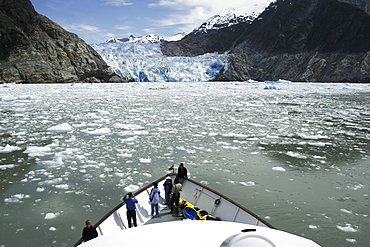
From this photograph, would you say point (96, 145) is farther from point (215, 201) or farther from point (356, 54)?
point (356, 54)

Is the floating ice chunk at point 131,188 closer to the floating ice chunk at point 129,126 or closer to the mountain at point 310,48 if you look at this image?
the floating ice chunk at point 129,126

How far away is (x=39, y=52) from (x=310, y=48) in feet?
259

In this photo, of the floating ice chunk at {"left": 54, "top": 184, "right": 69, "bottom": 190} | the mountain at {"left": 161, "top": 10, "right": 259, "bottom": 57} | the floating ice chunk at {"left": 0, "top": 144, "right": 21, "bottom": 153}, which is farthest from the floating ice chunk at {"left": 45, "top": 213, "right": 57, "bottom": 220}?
the mountain at {"left": 161, "top": 10, "right": 259, "bottom": 57}

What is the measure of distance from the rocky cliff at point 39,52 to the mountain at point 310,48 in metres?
38.4

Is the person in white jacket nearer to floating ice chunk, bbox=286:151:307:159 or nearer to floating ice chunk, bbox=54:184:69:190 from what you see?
floating ice chunk, bbox=54:184:69:190

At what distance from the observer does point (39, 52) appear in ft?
213

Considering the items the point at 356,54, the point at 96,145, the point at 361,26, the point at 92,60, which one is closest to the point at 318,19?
the point at 361,26

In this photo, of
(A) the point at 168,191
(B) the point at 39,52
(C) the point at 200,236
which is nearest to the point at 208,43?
(B) the point at 39,52

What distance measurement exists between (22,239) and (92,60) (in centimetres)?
7254

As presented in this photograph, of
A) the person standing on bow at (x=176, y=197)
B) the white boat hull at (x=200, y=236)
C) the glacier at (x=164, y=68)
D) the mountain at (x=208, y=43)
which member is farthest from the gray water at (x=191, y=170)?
the mountain at (x=208, y=43)

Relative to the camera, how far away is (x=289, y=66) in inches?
3438

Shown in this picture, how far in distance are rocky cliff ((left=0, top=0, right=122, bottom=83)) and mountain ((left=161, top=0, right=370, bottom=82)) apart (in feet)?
126

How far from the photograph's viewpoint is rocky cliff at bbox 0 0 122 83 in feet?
201

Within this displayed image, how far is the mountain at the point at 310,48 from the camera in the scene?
73438 mm
